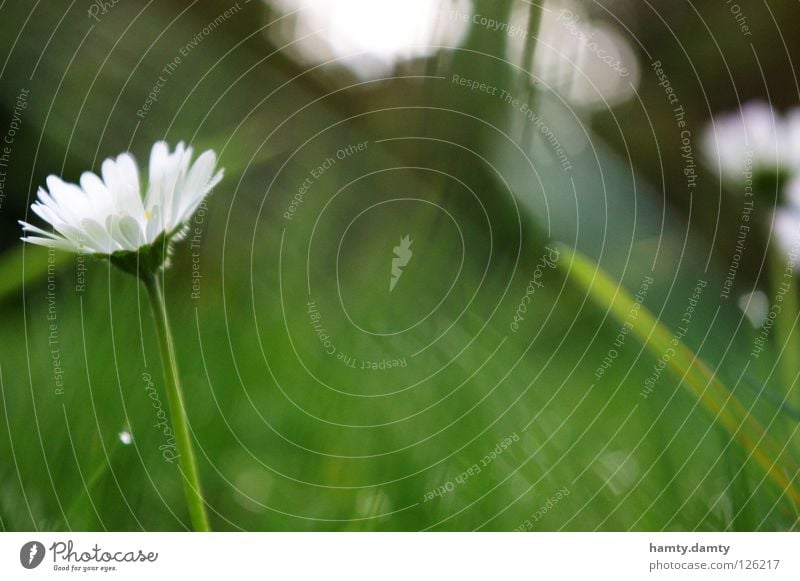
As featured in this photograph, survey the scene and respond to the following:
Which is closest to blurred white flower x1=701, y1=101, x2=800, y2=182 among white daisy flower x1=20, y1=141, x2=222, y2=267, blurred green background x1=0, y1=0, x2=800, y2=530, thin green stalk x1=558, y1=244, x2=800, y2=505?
blurred green background x1=0, y1=0, x2=800, y2=530

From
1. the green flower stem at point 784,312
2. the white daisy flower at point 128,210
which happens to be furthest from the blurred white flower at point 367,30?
the green flower stem at point 784,312

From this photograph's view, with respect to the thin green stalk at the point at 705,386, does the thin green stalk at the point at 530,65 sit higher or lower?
higher

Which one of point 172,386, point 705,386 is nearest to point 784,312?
point 705,386

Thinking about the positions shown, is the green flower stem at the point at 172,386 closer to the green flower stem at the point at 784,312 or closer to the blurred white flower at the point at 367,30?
the blurred white flower at the point at 367,30

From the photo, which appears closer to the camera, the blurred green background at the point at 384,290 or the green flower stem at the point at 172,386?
the green flower stem at the point at 172,386

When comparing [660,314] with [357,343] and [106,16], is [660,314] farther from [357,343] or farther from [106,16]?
[106,16]

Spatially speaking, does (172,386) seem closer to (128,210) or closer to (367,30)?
(128,210)
